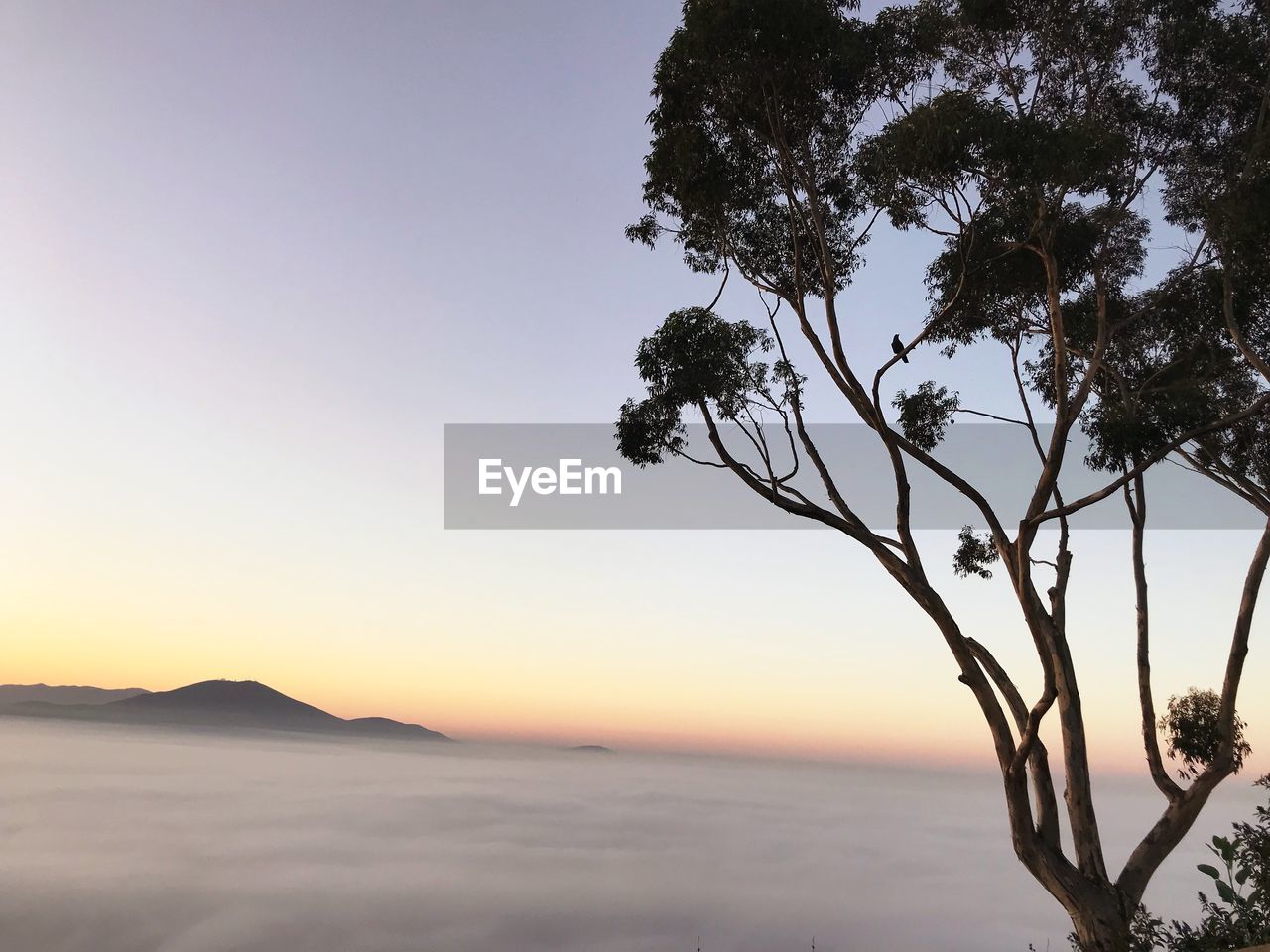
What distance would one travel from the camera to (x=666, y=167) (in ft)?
37.6

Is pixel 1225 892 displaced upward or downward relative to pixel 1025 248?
downward

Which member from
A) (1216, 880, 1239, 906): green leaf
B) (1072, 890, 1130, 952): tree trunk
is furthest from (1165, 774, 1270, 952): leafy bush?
(1072, 890, 1130, 952): tree trunk

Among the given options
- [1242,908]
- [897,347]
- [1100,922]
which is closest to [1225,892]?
[1242,908]

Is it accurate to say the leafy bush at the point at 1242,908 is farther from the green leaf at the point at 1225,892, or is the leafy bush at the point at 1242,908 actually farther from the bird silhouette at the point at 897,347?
the bird silhouette at the point at 897,347

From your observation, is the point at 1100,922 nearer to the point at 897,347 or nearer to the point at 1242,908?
the point at 1242,908

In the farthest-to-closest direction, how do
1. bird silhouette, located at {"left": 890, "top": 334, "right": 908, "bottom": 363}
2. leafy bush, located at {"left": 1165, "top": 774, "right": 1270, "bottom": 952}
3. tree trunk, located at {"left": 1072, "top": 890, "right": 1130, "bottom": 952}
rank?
bird silhouette, located at {"left": 890, "top": 334, "right": 908, "bottom": 363}
tree trunk, located at {"left": 1072, "top": 890, "right": 1130, "bottom": 952}
leafy bush, located at {"left": 1165, "top": 774, "right": 1270, "bottom": 952}

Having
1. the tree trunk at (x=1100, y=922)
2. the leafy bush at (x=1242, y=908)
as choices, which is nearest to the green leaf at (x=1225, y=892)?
the leafy bush at (x=1242, y=908)

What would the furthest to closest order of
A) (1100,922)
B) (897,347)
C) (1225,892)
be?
1. (897,347)
2. (1100,922)
3. (1225,892)

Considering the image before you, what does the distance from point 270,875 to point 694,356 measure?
194566 millimetres

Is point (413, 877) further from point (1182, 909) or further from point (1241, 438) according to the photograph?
point (1241, 438)

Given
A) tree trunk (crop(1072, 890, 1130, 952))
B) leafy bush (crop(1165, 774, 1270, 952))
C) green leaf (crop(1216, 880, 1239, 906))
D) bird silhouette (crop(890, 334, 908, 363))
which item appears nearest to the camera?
leafy bush (crop(1165, 774, 1270, 952))

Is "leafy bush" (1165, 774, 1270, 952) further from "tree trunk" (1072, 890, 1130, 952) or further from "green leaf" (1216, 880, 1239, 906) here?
"tree trunk" (1072, 890, 1130, 952)

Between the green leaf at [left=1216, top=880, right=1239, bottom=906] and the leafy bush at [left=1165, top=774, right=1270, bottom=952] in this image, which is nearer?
the leafy bush at [left=1165, top=774, right=1270, bottom=952]

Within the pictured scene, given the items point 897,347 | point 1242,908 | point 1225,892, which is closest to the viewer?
point 1242,908
